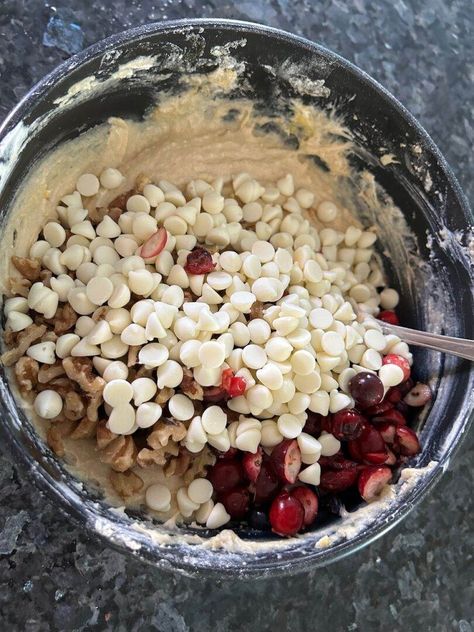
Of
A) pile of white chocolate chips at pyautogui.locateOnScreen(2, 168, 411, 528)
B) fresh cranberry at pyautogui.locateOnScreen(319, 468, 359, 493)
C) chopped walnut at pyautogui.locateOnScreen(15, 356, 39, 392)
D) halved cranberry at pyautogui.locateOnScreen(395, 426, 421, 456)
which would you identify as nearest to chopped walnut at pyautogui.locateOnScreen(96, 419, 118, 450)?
pile of white chocolate chips at pyautogui.locateOnScreen(2, 168, 411, 528)

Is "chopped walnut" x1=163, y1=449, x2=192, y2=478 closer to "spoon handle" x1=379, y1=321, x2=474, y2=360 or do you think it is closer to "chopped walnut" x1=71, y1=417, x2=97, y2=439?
"chopped walnut" x1=71, y1=417, x2=97, y2=439

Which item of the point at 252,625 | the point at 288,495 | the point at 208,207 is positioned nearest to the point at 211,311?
the point at 208,207

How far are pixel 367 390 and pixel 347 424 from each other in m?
0.06

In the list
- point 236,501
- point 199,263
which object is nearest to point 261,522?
point 236,501

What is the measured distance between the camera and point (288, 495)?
1.09 metres

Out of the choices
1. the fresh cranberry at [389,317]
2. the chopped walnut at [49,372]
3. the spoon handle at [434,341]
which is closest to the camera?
the chopped walnut at [49,372]

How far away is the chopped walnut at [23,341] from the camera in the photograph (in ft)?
3.27

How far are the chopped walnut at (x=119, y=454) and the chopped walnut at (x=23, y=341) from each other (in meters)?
0.18

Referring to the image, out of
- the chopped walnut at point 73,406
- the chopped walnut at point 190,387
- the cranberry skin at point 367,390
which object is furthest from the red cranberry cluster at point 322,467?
the chopped walnut at point 73,406

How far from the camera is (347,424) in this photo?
1.12m

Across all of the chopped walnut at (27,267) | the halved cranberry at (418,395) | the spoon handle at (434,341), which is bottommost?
the chopped walnut at (27,267)

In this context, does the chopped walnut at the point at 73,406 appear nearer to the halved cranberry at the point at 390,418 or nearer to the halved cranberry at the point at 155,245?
the halved cranberry at the point at 155,245

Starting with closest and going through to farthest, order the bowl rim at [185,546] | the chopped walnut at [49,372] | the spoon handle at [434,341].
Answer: the bowl rim at [185,546]
the chopped walnut at [49,372]
the spoon handle at [434,341]

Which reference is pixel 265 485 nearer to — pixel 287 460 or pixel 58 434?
Answer: pixel 287 460
